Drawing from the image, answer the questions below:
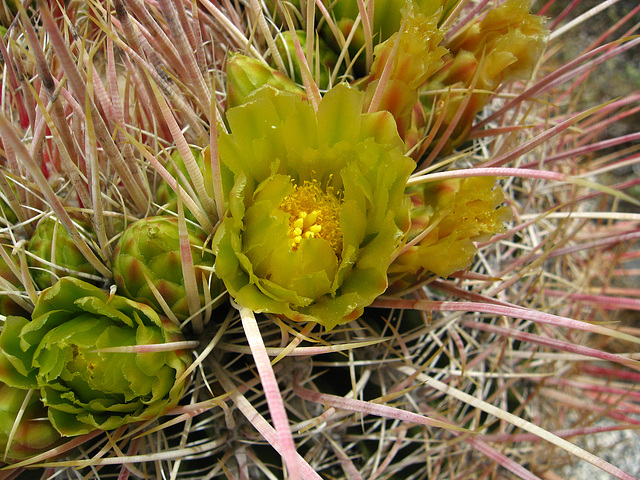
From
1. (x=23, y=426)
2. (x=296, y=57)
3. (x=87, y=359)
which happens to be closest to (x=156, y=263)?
(x=87, y=359)

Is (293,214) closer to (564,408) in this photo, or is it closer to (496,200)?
(496,200)

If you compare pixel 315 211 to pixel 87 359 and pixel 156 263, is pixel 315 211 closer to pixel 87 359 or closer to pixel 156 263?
pixel 156 263

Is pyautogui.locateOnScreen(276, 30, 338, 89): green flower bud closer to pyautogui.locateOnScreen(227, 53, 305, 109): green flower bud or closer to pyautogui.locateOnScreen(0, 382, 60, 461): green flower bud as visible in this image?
pyautogui.locateOnScreen(227, 53, 305, 109): green flower bud

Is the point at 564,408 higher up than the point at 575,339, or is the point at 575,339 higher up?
the point at 575,339

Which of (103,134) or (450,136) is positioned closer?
(103,134)

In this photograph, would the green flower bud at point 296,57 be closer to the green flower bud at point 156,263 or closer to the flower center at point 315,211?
the flower center at point 315,211

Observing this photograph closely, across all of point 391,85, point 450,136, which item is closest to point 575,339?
point 450,136

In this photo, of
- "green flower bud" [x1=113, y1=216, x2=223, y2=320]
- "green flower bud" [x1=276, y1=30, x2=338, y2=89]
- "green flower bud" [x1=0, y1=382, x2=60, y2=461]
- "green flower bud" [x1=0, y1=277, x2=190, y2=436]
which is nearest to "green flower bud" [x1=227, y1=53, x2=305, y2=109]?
"green flower bud" [x1=276, y1=30, x2=338, y2=89]
